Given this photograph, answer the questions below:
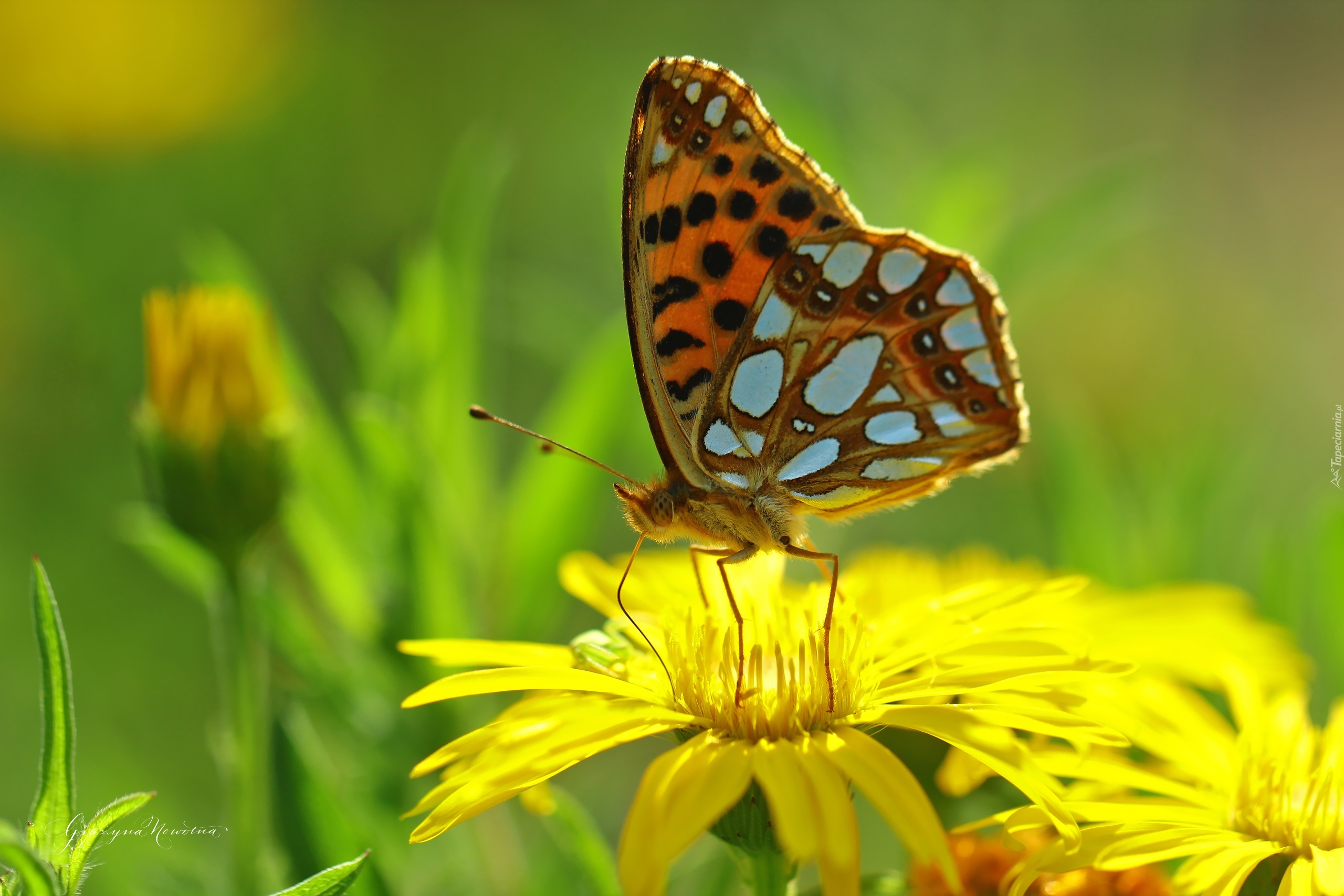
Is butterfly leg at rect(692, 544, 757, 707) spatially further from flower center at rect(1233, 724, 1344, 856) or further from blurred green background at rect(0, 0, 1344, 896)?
flower center at rect(1233, 724, 1344, 856)

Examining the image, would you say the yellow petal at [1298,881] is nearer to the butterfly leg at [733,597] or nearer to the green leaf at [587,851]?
the butterfly leg at [733,597]

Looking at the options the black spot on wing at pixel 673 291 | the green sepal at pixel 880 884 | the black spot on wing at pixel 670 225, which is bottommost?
the green sepal at pixel 880 884

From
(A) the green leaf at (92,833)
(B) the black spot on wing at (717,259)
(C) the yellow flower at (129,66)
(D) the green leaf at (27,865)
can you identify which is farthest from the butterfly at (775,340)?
(C) the yellow flower at (129,66)

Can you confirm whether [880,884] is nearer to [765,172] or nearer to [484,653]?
[484,653]

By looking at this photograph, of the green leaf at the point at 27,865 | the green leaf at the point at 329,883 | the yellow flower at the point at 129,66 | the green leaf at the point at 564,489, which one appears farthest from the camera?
the yellow flower at the point at 129,66

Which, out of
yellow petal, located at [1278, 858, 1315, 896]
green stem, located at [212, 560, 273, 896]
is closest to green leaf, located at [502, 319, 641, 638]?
green stem, located at [212, 560, 273, 896]

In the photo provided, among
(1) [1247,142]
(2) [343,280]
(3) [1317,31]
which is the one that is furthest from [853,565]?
(3) [1317,31]
